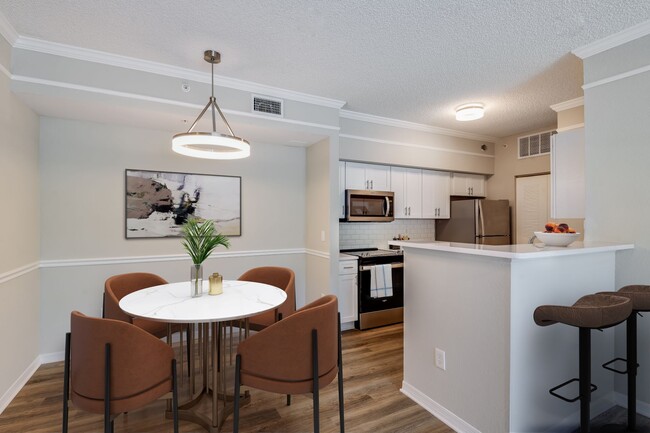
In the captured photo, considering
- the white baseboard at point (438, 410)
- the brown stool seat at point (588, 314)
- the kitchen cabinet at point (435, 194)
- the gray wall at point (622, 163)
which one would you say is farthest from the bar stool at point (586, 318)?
the kitchen cabinet at point (435, 194)

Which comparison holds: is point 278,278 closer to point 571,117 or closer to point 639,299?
point 639,299

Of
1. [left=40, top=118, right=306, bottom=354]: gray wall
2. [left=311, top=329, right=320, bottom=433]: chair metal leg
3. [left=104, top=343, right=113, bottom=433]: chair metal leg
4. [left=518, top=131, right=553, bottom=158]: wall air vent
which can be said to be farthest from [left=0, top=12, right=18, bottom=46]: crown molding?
[left=518, top=131, right=553, bottom=158]: wall air vent

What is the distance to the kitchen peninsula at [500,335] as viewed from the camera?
184cm

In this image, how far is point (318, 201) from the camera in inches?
154

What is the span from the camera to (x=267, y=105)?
333 centimetres

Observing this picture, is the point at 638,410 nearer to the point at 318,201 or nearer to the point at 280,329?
the point at 280,329

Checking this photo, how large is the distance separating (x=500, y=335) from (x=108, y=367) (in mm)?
1984

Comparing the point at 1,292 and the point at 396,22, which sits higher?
the point at 396,22

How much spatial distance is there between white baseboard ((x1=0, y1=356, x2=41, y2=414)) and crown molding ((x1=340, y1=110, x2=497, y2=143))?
153 inches

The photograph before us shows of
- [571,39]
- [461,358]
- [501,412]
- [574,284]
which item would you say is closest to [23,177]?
[461,358]

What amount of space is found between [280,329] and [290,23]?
1.95 meters

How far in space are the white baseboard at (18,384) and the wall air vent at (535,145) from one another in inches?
243

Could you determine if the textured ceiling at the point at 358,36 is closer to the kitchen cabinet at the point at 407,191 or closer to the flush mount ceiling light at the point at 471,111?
the flush mount ceiling light at the point at 471,111

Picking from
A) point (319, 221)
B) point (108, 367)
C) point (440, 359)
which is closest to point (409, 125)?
point (319, 221)
